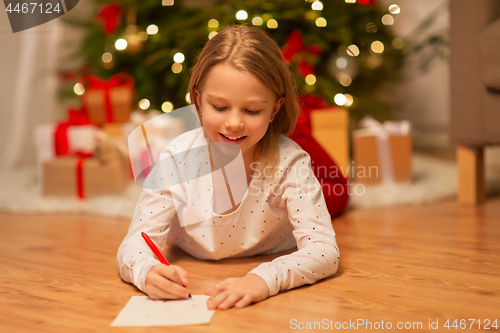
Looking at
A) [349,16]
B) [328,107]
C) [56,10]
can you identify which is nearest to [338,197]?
[328,107]

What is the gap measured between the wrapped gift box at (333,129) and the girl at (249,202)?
0.77 metres

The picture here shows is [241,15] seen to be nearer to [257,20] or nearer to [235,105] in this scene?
[257,20]

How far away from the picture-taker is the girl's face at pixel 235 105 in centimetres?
81

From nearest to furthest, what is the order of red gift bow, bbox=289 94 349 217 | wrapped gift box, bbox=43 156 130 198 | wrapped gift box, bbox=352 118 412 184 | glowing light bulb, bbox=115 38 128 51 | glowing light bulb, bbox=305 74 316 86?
1. red gift bow, bbox=289 94 349 217
2. wrapped gift box, bbox=43 156 130 198
3. wrapped gift box, bbox=352 118 412 184
4. glowing light bulb, bbox=305 74 316 86
5. glowing light bulb, bbox=115 38 128 51

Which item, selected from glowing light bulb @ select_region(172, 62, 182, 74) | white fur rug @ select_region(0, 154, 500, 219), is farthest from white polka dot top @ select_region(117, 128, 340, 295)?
glowing light bulb @ select_region(172, 62, 182, 74)

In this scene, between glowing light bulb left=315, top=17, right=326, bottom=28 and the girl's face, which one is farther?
glowing light bulb left=315, top=17, right=326, bottom=28

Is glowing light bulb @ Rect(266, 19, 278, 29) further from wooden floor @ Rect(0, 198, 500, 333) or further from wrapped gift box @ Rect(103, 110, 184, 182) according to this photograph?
wooden floor @ Rect(0, 198, 500, 333)

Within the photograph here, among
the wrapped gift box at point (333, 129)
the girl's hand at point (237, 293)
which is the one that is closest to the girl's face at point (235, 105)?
the girl's hand at point (237, 293)

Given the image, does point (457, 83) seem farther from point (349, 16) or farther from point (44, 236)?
point (44, 236)

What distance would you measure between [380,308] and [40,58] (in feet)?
6.45

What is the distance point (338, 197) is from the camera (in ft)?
4.35

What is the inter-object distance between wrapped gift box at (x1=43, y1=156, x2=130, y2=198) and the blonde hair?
0.75m

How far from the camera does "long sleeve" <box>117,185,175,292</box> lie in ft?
2.64

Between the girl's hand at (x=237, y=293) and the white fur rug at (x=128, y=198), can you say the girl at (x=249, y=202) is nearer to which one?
the girl's hand at (x=237, y=293)
